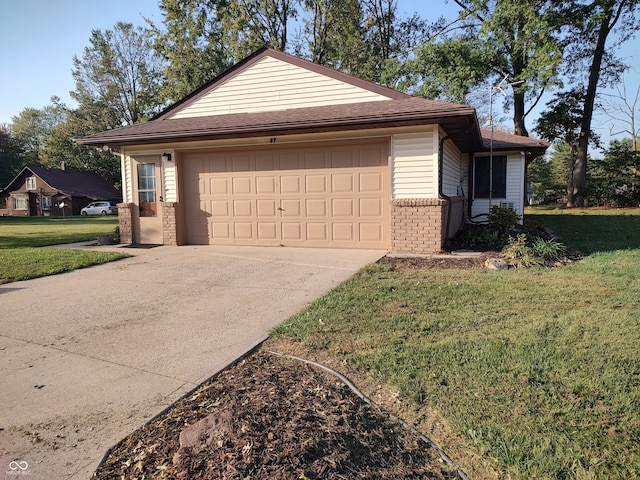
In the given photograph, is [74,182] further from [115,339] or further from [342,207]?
[115,339]

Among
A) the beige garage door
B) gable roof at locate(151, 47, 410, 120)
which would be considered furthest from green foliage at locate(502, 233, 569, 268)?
gable roof at locate(151, 47, 410, 120)

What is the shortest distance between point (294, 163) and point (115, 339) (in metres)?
6.53

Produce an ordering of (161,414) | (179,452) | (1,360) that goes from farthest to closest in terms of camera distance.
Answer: (1,360)
(161,414)
(179,452)

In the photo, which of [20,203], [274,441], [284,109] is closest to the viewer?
[274,441]

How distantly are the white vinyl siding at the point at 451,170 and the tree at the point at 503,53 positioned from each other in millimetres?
10264

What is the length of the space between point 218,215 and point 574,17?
21.4m

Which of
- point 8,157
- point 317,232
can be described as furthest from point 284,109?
point 8,157

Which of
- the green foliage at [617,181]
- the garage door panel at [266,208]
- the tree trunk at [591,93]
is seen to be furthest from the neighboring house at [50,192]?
the green foliage at [617,181]

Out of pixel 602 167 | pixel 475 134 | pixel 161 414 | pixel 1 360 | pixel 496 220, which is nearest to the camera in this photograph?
pixel 161 414

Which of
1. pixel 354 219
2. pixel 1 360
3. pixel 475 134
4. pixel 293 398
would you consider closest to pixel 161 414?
pixel 293 398

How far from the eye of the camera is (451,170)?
10.8m

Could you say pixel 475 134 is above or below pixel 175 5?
below

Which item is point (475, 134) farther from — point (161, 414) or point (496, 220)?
point (161, 414)

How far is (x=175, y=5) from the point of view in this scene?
25.2 m
